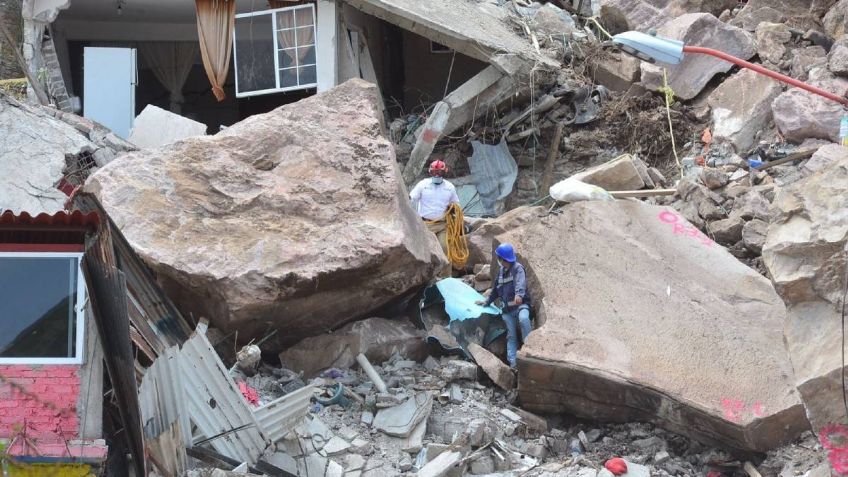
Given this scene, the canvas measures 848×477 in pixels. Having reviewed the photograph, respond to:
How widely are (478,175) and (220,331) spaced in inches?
263

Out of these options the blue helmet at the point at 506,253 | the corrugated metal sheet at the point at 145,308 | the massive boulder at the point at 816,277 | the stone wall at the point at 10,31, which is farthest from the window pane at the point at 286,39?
the massive boulder at the point at 816,277

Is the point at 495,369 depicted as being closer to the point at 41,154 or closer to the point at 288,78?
the point at 41,154

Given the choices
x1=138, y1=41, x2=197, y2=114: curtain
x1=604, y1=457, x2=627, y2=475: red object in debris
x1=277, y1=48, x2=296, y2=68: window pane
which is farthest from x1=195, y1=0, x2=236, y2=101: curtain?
x1=604, y1=457, x2=627, y2=475: red object in debris

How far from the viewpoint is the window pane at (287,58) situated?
13.7m

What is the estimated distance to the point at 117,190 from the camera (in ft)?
25.2

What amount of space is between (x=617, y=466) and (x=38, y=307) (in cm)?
366

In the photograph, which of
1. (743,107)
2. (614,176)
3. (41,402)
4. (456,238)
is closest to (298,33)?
(456,238)

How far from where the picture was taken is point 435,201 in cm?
1012

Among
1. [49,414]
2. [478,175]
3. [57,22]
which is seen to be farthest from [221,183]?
[57,22]

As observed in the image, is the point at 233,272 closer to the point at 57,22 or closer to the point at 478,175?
the point at 478,175

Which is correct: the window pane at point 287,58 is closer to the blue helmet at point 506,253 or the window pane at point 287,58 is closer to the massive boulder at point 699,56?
the massive boulder at point 699,56

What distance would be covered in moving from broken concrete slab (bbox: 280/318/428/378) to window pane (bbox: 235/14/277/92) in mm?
6812

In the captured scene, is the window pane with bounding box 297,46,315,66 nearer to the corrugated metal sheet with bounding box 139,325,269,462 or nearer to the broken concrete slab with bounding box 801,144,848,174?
the broken concrete slab with bounding box 801,144,848,174

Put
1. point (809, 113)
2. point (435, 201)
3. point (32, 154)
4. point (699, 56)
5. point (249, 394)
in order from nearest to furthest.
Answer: point (249, 394) → point (435, 201) → point (32, 154) → point (809, 113) → point (699, 56)
